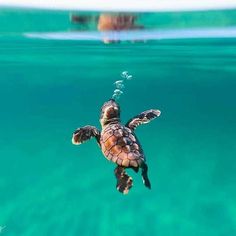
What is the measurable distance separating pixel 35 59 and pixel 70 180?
6574 millimetres

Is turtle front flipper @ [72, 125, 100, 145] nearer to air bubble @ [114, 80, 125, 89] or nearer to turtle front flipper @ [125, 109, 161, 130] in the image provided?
turtle front flipper @ [125, 109, 161, 130]

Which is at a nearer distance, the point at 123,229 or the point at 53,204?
the point at 123,229

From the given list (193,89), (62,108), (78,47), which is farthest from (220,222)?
(62,108)

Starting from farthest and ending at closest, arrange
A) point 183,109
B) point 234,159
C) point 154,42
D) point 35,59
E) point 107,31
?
point 183,109 < point 35,59 < point 234,159 < point 154,42 < point 107,31

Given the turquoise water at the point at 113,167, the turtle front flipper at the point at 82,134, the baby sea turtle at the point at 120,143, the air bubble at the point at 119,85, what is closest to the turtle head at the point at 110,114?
the baby sea turtle at the point at 120,143

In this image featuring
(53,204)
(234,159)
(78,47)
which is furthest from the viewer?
(234,159)

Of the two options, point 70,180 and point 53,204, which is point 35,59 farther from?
point 53,204

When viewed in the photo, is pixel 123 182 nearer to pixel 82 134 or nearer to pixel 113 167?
pixel 82 134

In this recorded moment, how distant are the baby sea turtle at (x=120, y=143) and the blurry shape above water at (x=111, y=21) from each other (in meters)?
1.51

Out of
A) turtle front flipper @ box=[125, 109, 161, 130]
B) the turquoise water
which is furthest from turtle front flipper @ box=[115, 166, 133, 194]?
the turquoise water

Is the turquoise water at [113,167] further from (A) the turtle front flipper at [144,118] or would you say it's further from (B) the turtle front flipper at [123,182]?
(B) the turtle front flipper at [123,182]

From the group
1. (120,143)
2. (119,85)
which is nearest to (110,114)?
(120,143)

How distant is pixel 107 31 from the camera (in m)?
8.76

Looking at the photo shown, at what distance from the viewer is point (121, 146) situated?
235 inches
